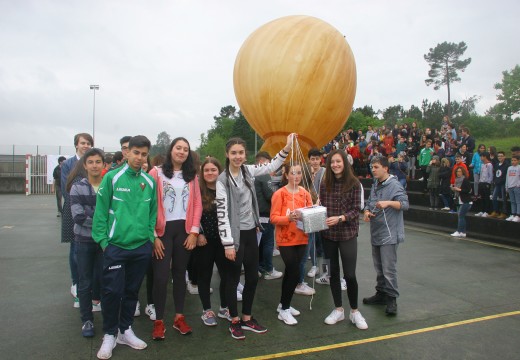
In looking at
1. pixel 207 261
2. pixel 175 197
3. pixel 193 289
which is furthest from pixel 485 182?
pixel 175 197

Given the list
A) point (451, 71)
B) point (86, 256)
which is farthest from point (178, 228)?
point (451, 71)

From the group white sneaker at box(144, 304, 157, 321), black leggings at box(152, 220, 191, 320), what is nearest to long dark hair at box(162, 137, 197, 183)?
black leggings at box(152, 220, 191, 320)

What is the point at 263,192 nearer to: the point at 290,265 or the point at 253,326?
the point at 290,265

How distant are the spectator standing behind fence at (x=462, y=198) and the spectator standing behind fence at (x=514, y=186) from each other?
873 millimetres

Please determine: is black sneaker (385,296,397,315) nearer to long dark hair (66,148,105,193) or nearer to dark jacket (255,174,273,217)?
dark jacket (255,174,273,217)

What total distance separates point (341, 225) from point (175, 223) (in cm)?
162

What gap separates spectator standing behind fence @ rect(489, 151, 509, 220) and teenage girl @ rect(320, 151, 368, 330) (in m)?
7.04

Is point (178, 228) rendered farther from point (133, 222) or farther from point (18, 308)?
point (18, 308)

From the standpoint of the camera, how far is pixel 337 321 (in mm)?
3967

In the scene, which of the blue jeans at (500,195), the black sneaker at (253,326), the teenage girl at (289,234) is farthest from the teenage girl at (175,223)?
the blue jeans at (500,195)

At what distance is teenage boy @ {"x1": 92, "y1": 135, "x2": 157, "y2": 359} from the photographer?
322cm

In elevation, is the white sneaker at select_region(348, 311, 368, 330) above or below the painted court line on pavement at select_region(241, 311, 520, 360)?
above

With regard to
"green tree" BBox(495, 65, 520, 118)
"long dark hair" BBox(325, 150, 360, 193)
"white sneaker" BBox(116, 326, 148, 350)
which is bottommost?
"white sneaker" BBox(116, 326, 148, 350)

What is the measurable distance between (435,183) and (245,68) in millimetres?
8057
